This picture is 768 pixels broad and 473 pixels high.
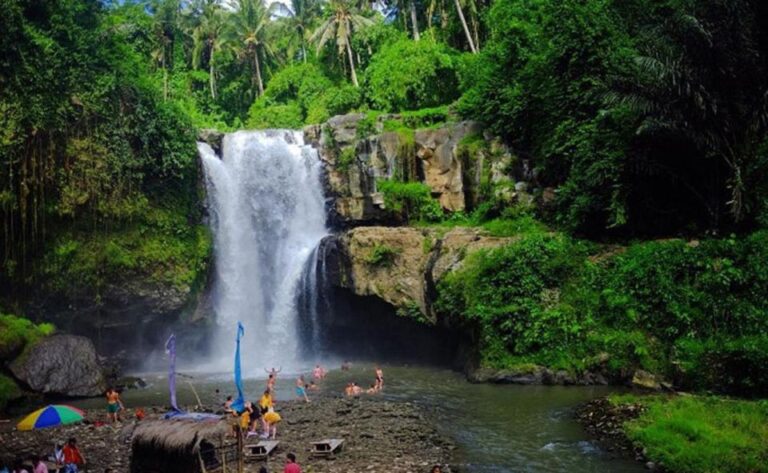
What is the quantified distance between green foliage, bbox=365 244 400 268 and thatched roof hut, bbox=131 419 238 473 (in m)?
16.1

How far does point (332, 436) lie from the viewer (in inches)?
666

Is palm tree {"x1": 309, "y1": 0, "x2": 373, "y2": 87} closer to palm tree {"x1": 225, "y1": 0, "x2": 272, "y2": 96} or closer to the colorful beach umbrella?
palm tree {"x1": 225, "y1": 0, "x2": 272, "y2": 96}

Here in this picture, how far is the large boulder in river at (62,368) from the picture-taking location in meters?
22.5

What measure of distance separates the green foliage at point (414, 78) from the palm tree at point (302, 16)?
68.0 feet

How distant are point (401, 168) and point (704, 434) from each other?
2214 centimetres

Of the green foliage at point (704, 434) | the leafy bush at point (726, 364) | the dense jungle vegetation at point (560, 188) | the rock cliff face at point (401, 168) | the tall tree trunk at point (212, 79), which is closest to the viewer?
the green foliage at point (704, 434)

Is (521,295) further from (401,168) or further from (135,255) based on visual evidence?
(135,255)

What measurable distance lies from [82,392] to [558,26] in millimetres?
27158

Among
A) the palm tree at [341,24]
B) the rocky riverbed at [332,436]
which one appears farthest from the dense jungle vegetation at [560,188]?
the palm tree at [341,24]

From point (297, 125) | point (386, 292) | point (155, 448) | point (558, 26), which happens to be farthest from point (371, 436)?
point (297, 125)

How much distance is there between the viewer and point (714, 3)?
71.4 ft

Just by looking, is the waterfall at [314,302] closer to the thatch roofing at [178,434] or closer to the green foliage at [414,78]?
the green foliage at [414,78]

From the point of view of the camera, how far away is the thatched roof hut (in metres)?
12.5

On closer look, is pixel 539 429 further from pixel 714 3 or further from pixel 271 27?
pixel 271 27
